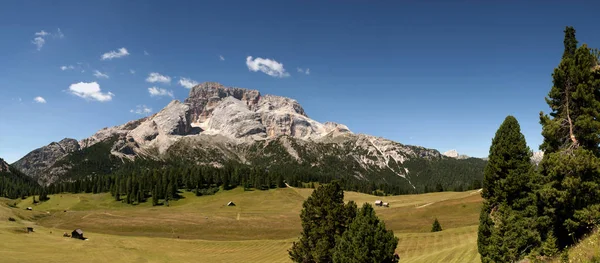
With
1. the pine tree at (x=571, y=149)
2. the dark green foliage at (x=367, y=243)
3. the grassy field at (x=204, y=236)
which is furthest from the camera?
the grassy field at (x=204, y=236)

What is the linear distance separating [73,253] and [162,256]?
15.3m

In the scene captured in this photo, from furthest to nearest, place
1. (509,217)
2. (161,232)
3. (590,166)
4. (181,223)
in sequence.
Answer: (181,223) < (161,232) < (509,217) < (590,166)

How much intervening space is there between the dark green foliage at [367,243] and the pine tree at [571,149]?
1219 cm

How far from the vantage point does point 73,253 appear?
6134 cm

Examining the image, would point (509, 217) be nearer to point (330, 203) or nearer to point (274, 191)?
point (330, 203)

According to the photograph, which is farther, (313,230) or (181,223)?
(181,223)

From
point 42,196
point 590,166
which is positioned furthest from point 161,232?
point 42,196

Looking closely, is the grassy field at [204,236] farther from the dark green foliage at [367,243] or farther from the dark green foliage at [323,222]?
the dark green foliage at [323,222]

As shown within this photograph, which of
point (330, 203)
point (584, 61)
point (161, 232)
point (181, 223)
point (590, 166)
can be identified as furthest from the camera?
point (181, 223)

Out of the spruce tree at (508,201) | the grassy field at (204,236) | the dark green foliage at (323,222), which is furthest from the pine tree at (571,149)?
the dark green foliage at (323,222)

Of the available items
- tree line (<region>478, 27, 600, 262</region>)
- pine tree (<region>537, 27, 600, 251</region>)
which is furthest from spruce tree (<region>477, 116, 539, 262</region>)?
pine tree (<region>537, 27, 600, 251</region>)

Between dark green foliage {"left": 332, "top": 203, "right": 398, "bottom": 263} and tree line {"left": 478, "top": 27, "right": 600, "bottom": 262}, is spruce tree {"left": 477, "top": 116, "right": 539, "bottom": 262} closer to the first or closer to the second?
tree line {"left": 478, "top": 27, "right": 600, "bottom": 262}

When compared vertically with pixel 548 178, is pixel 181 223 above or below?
below

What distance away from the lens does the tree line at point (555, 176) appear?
24.3 m
